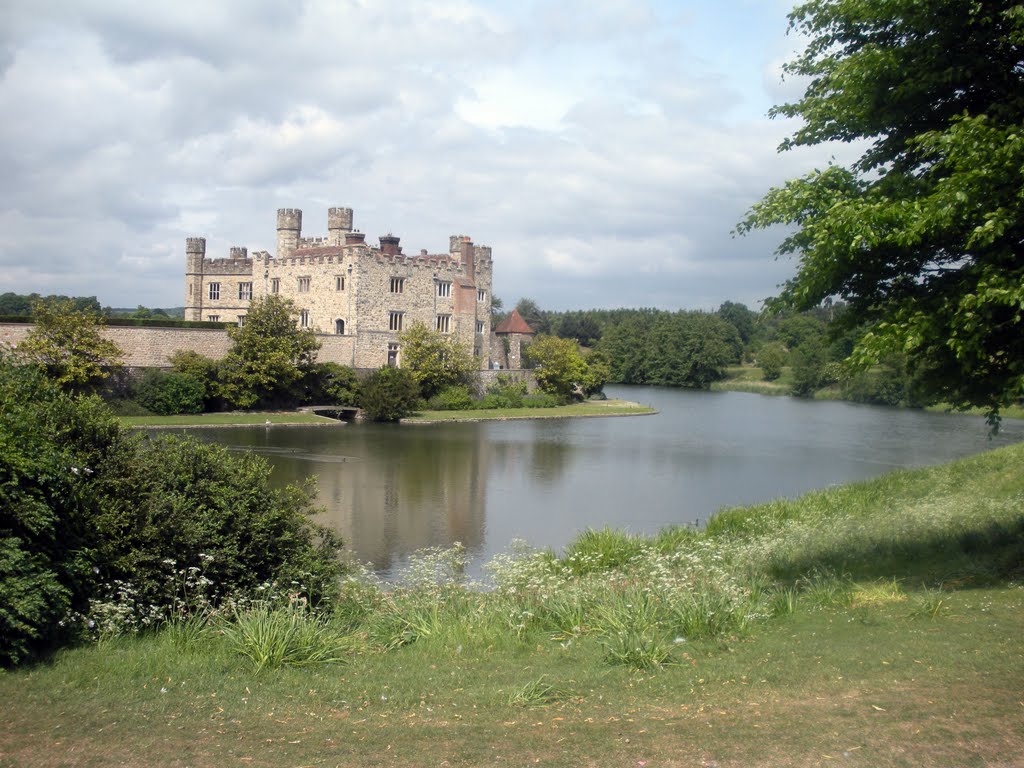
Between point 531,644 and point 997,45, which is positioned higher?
point 997,45

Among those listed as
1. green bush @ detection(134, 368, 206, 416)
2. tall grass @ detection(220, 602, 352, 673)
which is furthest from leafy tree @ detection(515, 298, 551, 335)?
tall grass @ detection(220, 602, 352, 673)

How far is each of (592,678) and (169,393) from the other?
36.2m

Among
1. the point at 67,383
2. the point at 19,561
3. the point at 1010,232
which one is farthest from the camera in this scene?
the point at 67,383

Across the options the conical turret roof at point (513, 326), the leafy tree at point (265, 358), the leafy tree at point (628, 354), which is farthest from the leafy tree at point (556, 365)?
the leafy tree at point (628, 354)

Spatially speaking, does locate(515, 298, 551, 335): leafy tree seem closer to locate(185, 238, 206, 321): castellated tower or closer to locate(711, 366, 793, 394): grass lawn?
locate(711, 366, 793, 394): grass lawn

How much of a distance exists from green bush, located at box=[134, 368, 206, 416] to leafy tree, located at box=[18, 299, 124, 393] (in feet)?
5.08

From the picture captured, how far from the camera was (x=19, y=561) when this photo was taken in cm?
689

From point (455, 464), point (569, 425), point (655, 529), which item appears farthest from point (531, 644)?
point (569, 425)

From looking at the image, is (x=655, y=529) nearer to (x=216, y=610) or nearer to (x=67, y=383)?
(x=216, y=610)

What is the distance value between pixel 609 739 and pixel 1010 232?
6435 mm

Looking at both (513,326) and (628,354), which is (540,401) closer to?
(513,326)

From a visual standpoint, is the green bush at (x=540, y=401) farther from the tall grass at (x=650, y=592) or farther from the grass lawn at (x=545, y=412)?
the tall grass at (x=650, y=592)

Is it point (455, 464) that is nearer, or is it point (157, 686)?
point (157, 686)

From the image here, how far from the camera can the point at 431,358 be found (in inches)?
1933
